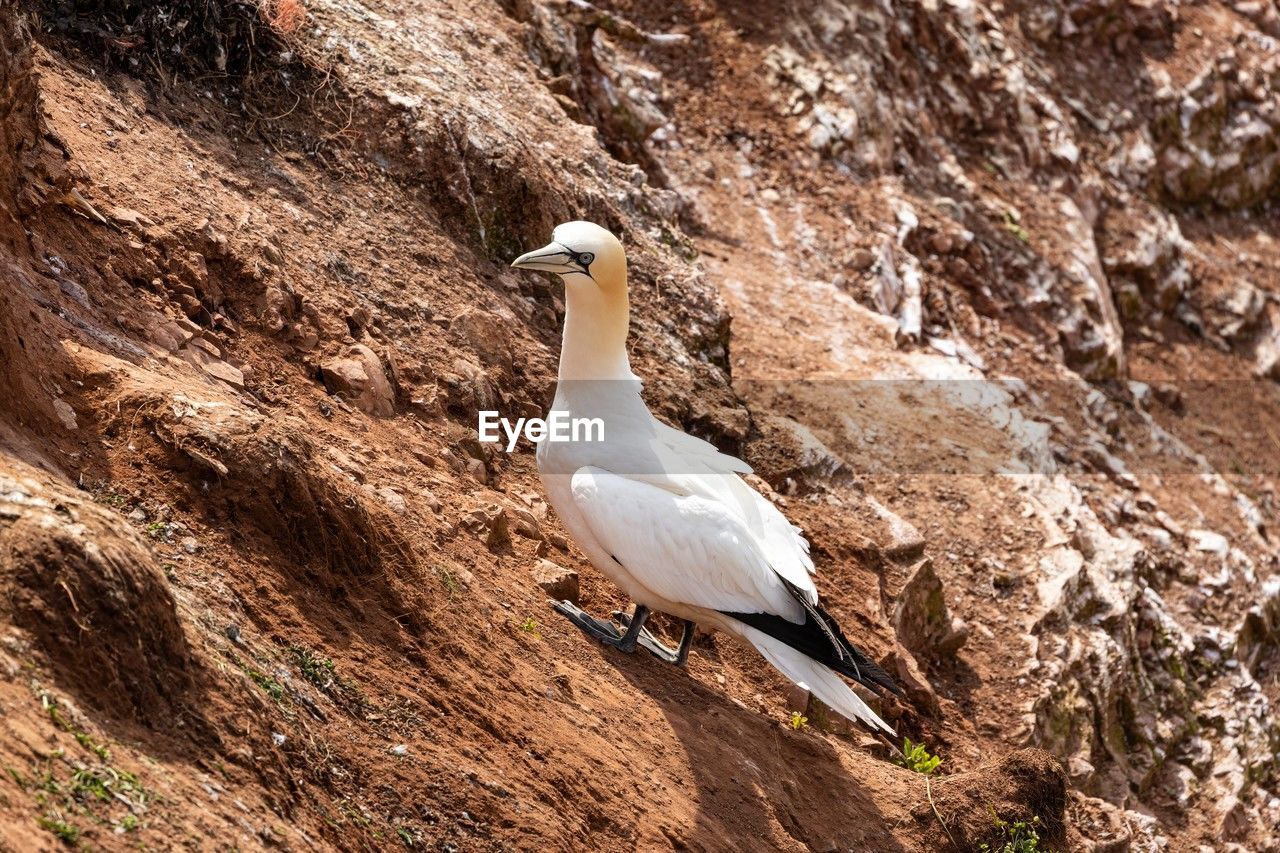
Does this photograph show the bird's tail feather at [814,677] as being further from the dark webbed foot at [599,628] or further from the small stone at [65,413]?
the small stone at [65,413]

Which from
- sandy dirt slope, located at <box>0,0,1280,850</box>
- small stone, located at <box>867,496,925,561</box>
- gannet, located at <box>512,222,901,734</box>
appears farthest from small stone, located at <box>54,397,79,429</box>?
small stone, located at <box>867,496,925,561</box>

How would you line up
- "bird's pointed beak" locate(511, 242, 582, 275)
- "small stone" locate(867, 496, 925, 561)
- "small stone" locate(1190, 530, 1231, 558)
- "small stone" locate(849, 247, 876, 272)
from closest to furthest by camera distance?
1. "bird's pointed beak" locate(511, 242, 582, 275)
2. "small stone" locate(867, 496, 925, 561)
3. "small stone" locate(1190, 530, 1231, 558)
4. "small stone" locate(849, 247, 876, 272)

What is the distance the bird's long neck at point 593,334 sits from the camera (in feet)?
24.5

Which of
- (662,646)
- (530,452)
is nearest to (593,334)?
(530,452)

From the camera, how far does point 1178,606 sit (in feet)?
44.4

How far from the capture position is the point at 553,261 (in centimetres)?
739

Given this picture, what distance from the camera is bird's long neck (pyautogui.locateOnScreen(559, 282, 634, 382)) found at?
7.48 meters

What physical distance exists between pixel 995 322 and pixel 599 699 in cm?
1092

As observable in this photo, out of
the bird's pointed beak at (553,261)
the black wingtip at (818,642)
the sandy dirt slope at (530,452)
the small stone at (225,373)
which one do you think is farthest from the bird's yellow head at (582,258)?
the black wingtip at (818,642)

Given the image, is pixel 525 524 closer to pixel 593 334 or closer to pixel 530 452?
pixel 530 452

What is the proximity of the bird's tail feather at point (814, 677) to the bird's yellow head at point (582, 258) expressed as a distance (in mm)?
1968

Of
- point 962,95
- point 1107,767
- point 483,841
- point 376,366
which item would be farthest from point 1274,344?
point 483,841

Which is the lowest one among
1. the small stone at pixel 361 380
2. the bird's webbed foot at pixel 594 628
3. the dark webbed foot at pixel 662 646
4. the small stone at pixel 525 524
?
the dark webbed foot at pixel 662 646

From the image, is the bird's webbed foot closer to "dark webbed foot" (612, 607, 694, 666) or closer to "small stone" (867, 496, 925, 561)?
"dark webbed foot" (612, 607, 694, 666)
